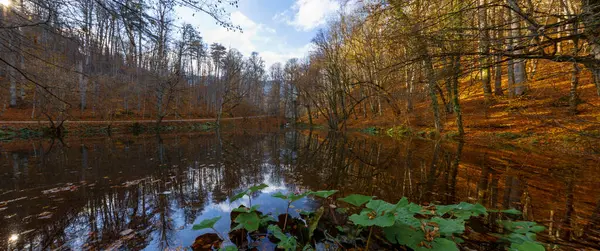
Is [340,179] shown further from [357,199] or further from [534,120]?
[534,120]

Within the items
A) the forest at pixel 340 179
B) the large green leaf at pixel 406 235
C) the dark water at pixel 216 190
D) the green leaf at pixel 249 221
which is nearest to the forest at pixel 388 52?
the forest at pixel 340 179

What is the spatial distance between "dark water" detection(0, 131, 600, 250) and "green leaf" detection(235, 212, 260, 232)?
693 millimetres

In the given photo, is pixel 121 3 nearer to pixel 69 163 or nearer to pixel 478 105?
pixel 69 163

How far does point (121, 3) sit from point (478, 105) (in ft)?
62.9

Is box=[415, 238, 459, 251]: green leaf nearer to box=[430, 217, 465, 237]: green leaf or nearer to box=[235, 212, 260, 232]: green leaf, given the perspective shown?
box=[430, 217, 465, 237]: green leaf

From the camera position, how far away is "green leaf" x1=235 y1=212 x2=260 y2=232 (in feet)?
7.34

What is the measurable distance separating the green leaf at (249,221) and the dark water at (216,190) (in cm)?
69

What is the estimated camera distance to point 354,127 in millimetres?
26484

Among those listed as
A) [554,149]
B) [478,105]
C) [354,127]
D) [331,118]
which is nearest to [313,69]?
[331,118]

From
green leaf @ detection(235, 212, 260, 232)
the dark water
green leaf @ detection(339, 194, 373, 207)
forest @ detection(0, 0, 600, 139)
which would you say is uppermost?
forest @ detection(0, 0, 600, 139)

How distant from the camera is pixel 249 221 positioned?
2314 millimetres

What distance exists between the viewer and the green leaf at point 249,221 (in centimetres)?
224

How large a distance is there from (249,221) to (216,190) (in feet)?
8.70

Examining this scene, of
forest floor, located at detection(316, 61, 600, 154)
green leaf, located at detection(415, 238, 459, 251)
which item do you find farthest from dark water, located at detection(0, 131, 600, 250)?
forest floor, located at detection(316, 61, 600, 154)
